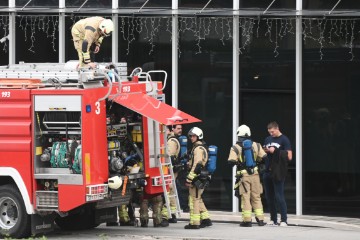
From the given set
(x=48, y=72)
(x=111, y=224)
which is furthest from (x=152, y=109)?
(x=111, y=224)

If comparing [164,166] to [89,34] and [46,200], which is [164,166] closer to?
[46,200]

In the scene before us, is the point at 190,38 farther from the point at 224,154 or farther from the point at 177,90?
the point at 224,154

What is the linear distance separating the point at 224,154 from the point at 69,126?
604 cm

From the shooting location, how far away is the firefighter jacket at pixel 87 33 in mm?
17859

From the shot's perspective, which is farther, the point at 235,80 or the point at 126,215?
the point at 235,80

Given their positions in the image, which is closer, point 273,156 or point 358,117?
point 273,156

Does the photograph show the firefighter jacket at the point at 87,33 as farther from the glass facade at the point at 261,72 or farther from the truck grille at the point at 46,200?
the glass facade at the point at 261,72

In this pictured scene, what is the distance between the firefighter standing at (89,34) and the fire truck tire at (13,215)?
7.83ft

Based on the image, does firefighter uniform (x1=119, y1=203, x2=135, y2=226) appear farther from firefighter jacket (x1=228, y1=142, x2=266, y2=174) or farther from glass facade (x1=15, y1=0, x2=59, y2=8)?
glass facade (x1=15, y1=0, x2=59, y2=8)

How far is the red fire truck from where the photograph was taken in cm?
1662

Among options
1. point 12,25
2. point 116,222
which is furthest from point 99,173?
point 12,25

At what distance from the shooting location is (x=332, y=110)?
21.2 meters

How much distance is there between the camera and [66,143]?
16812 mm

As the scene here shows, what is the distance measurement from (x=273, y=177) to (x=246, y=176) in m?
0.47
